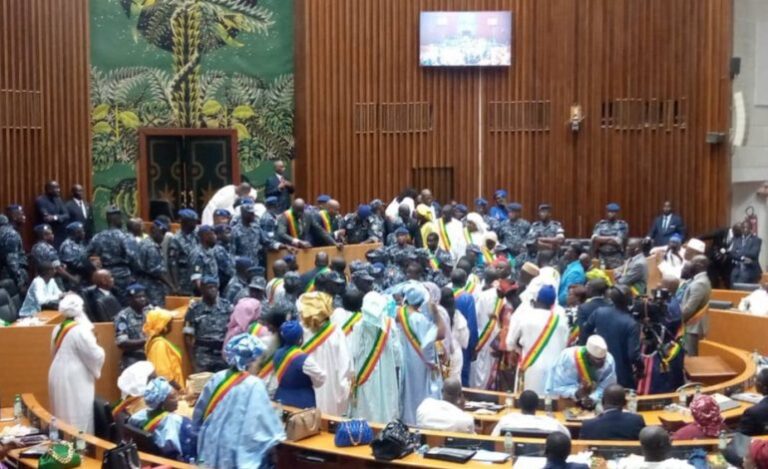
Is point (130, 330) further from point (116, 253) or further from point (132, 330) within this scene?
point (116, 253)

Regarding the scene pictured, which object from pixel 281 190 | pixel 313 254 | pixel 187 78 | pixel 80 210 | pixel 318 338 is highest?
pixel 187 78

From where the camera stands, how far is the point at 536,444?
24.7 ft

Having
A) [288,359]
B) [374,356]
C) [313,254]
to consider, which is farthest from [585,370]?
[313,254]

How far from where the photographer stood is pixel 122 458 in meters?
6.93

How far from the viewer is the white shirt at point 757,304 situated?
12906mm

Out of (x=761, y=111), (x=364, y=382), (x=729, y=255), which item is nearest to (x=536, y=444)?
(x=364, y=382)

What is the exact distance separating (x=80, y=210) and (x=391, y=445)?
9.96 m

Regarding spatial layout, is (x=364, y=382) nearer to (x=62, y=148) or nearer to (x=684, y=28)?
(x=62, y=148)

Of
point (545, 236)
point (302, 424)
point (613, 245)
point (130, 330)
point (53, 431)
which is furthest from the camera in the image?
point (545, 236)

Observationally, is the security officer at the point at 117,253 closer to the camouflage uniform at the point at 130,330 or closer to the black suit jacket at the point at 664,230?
the camouflage uniform at the point at 130,330

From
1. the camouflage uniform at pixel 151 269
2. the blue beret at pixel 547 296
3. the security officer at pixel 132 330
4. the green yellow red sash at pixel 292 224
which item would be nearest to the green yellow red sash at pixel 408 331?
the blue beret at pixel 547 296

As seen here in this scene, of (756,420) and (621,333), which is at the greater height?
(621,333)

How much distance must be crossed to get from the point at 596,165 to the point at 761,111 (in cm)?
284

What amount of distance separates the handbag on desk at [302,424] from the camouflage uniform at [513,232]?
8671 mm
